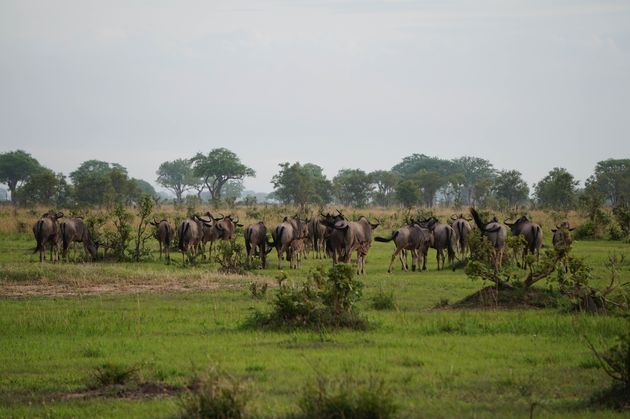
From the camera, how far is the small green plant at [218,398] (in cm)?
756

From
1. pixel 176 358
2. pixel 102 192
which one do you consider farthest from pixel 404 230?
pixel 102 192

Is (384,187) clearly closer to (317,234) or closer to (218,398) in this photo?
(317,234)

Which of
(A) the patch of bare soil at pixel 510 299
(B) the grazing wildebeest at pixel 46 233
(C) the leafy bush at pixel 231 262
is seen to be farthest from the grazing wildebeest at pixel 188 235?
(A) the patch of bare soil at pixel 510 299

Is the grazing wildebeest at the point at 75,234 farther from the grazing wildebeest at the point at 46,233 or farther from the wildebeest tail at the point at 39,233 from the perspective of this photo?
the wildebeest tail at the point at 39,233

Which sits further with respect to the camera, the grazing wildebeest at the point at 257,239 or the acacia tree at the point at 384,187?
the acacia tree at the point at 384,187

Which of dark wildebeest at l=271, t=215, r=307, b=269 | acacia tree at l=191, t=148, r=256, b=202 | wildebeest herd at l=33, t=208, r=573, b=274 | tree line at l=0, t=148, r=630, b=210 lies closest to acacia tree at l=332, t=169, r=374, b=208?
tree line at l=0, t=148, r=630, b=210

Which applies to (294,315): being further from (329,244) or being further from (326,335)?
(329,244)

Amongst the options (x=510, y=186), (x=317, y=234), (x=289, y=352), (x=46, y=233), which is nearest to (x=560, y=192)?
(x=510, y=186)

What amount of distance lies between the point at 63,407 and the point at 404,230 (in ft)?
59.0

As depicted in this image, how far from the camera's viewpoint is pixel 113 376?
9609 millimetres

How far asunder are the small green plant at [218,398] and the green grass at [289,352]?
18 cm

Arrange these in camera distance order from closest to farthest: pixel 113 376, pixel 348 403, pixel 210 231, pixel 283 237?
pixel 348 403
pixel 113 376
pixel 283 237
pixel 210 231

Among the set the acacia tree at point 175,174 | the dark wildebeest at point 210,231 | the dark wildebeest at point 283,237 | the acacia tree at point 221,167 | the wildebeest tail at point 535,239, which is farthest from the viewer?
the acacia tree at point 175,174

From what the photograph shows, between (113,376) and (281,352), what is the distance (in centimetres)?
270
